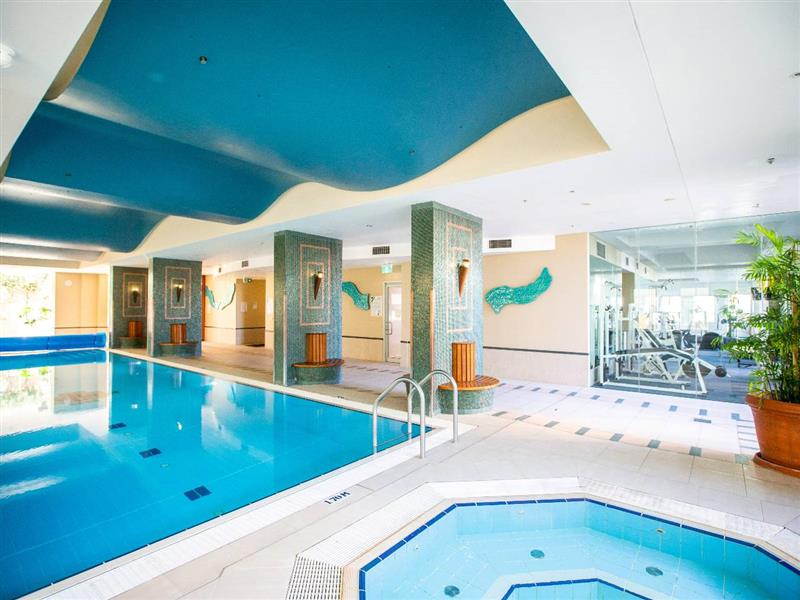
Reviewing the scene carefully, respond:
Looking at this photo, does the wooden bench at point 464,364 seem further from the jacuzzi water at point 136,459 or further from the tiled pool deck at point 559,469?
the jacuzzi water at point 136,459

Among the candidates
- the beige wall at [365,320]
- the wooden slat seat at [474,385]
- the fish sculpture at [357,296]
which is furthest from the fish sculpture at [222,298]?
the wooden slat seat at [474,385]

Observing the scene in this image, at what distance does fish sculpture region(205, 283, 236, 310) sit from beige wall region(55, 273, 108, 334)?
4265mm

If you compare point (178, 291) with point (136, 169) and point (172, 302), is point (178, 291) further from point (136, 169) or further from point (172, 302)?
point (136, 169)

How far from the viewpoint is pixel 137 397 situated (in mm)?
7383

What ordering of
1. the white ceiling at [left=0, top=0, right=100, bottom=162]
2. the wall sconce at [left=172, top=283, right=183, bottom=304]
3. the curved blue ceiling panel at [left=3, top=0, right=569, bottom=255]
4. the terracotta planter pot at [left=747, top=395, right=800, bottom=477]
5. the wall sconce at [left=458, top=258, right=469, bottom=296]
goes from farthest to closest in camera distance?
the wall sconce at [left=172, top=283, right=183, bottom=304]
the wall sconce at [left=458, top=258, right=469, bottom=296]
the terracotta planter pot at [left=747, top=395, right=800, bottom=477]
the curved blue ceiling panel at [left=3, top=0, right=569, bottom=255]
the white ceiling at [left=0, top=0, right=100, bottom=162]

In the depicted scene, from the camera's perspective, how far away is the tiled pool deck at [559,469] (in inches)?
91.5

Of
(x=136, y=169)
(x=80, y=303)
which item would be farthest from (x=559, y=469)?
(x=80, y=303)

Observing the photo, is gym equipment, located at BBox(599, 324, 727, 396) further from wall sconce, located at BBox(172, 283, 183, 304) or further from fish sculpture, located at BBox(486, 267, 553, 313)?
wall sconce, located at BBox(172, 283, 183, 304)

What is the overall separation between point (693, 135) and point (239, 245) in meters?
9.01

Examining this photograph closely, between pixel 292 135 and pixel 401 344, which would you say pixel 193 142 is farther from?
pixel 401 344

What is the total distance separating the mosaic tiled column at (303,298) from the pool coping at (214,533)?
3.99 metres

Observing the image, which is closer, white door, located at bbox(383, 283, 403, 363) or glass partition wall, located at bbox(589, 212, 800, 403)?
glass partition wall, located at bbox(589, 212, 800, 403)

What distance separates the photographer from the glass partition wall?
21.7 ft

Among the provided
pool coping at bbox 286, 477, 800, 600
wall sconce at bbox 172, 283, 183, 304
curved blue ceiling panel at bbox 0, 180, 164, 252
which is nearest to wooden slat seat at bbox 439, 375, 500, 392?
pool coping at bbox 286, 477, 800, 600
